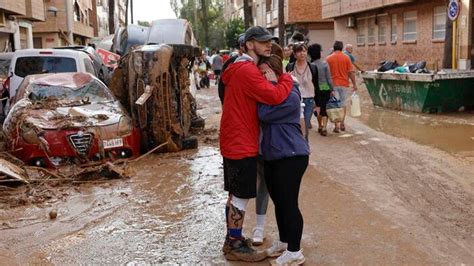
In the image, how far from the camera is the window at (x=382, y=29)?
27394 mm

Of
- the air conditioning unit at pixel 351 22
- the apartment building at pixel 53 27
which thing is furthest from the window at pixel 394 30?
the apartment building at pixel 53 27

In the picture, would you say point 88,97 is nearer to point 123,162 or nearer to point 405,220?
point 123,162

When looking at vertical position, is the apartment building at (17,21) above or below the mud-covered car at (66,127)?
above

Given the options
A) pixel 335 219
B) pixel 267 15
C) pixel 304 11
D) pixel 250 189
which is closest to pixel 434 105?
pixel 335 219

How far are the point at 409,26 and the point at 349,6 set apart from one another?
21.2 ft

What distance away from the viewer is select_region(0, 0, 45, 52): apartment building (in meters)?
24.3

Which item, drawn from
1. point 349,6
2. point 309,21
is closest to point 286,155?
point 349,6

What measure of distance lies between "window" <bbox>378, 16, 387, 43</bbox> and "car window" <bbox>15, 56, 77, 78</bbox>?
18.7m

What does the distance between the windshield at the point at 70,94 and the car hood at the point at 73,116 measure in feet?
1.23

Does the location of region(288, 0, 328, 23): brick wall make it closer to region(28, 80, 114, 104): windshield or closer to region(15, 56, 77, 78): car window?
region(15, 56, 77, 78): car window

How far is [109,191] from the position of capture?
285 inches

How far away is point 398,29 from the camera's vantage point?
1008 inches

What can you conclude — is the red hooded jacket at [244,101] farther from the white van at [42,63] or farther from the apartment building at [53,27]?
the apartment building at [53,27]

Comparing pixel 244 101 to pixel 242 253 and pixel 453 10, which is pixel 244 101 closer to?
pixel 242 253
